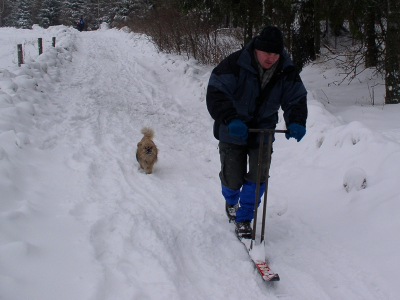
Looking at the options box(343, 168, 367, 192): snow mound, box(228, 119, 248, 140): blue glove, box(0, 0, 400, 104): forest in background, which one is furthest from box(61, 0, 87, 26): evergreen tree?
box(228, 119, 248, 140): blue glove

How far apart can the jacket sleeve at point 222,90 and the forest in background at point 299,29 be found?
579cm

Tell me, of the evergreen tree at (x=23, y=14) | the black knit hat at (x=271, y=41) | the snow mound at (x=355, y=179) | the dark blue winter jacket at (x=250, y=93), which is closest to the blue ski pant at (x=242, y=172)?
the dark blue winter jacket at (x=250, y=93)

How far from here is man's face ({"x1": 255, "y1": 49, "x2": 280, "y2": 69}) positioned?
9.60 feet

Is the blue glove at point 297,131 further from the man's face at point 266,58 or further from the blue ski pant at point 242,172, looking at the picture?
the man's face at point 266,58

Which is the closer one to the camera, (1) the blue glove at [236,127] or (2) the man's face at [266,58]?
(1) the blue glove at [236,127]

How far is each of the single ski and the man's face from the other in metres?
1.73

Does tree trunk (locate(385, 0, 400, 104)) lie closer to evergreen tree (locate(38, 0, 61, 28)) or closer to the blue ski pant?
the blue ski pant

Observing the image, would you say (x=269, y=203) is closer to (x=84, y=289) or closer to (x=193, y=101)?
(x=84, y=289)

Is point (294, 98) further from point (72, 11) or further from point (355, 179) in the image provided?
point (72, 11)

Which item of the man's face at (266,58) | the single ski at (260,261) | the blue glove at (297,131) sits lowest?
the single ski at (260,261)

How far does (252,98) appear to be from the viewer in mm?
3152

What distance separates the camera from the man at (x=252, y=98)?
290 cm

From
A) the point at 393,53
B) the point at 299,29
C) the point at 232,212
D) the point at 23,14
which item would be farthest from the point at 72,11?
the point at 232,212

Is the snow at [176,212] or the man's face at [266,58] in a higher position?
the man's face at [266,58]
